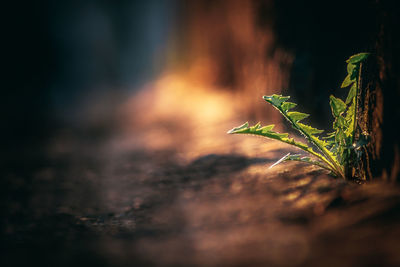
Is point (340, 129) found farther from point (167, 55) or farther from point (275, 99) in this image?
point (167, 55)

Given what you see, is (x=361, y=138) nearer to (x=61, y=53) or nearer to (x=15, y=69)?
(x=15, y=69)

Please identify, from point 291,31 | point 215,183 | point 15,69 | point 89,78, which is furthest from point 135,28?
point 215,183

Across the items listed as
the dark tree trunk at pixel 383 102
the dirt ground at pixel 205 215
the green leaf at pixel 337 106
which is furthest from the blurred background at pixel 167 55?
the dirt ground at pixel 205 215

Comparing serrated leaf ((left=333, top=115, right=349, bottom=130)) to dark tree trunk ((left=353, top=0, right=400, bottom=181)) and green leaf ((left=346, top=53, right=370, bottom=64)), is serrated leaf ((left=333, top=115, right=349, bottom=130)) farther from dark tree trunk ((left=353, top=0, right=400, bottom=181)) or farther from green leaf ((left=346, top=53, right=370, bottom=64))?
green leaf ((left=346, top=53, right=370, bottom=64))

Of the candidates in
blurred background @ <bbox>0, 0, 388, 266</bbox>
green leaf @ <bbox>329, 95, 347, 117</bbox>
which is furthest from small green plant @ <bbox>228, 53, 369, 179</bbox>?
blurred background @ <bbox>0, 0, 388, 266</bbox>

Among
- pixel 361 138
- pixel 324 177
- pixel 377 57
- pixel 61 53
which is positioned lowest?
pixel 324 177

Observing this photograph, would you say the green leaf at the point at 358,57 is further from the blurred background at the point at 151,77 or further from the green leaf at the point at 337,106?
the green leaf at the point at 337,106
